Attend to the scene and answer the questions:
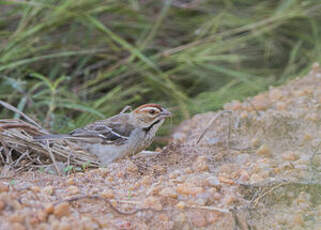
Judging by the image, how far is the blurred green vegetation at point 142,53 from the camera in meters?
5.70

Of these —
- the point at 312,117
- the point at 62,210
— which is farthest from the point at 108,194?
the point at 312,117

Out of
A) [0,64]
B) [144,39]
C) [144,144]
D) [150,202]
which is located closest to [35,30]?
[0,64]

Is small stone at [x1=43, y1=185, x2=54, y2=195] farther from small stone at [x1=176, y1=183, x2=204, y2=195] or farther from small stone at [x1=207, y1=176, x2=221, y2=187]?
small stone at [x1=207, y1=176, x2=221, y2=187]

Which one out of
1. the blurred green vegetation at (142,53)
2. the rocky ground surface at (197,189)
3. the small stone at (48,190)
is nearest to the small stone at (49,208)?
the rocky ground surface at (197,189)

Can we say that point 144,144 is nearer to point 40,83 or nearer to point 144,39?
point 40,83

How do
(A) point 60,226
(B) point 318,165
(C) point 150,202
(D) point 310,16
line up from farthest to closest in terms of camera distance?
(D) point 310,16 < (B) point 318,165 < (C) point 150,202 < (A) point 60,226

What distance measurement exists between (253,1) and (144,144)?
4.48m

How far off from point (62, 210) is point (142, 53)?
421cm

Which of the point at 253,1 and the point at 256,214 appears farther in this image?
the point at 253,1

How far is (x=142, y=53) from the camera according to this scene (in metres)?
6.69

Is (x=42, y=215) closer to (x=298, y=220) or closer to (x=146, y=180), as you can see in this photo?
Result: (x=146, y=180)

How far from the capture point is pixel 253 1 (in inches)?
312

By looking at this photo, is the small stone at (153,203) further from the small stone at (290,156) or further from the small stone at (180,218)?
the small stone at (290,156)

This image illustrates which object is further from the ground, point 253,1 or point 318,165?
point 253,1
